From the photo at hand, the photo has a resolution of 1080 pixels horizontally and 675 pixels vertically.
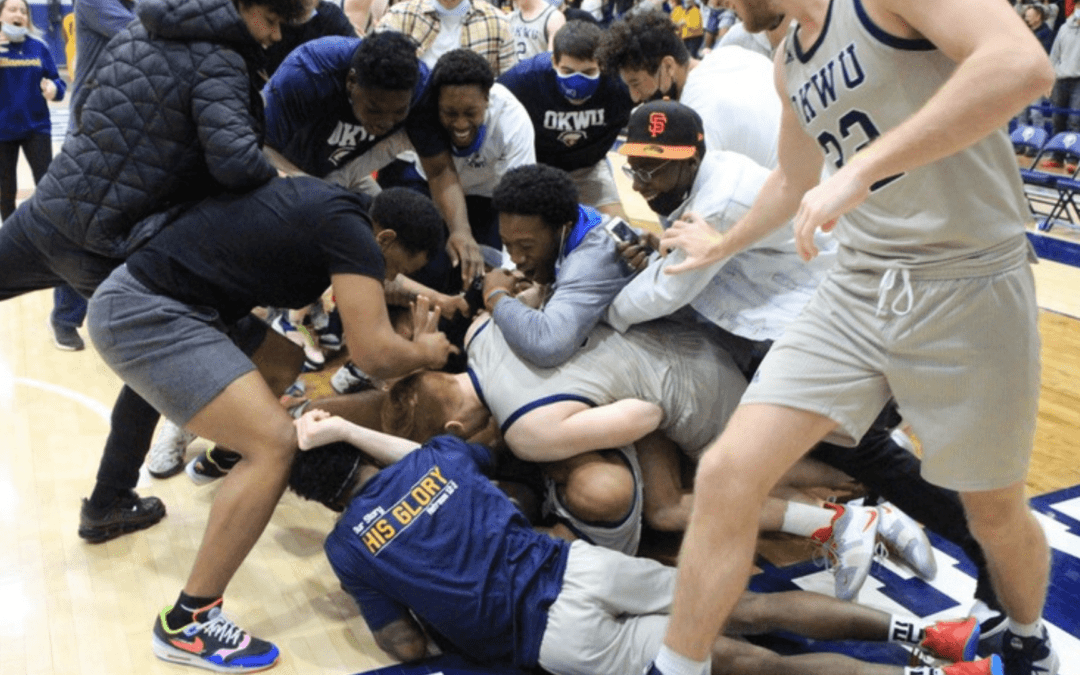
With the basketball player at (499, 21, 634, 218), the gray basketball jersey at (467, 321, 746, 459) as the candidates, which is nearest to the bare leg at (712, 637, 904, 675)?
the gray basketball jersey at (467, 321, 746, 459)

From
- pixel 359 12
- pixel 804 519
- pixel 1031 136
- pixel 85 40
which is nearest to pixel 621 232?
pixel 804 519

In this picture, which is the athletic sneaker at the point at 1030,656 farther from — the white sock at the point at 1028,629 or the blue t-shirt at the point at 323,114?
the blue t-shirt at the point at 323,114

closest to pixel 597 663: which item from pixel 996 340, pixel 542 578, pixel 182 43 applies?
pixel 542 578

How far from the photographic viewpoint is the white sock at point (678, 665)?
6.65 feet

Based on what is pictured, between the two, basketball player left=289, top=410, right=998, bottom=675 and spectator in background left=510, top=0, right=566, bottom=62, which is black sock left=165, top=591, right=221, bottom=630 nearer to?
basketball player left=289, top=410, right=998, bottom=675

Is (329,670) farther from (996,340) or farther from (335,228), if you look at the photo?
(996,340)

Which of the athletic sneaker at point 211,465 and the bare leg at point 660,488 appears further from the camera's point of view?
the athletic sneaker at point 211,465

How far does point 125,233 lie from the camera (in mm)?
2809

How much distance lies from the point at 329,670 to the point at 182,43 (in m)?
1.71

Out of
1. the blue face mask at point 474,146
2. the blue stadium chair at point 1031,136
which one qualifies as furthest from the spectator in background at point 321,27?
the blue stadium chair at point 1031,136

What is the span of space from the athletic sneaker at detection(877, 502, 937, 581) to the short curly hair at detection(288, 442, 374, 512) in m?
1.62

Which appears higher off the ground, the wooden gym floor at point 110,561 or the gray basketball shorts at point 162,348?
the gray basketball shorts at point 162,348

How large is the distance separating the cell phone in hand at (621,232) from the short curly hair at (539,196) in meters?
0.13

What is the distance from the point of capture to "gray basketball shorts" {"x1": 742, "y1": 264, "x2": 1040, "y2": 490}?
1948mm
